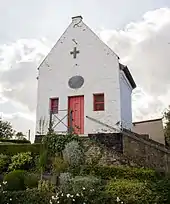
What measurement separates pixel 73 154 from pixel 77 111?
5.43 m

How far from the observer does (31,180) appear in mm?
13258

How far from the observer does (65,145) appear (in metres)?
15.6

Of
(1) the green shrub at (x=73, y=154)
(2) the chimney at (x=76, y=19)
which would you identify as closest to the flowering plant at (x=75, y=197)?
(1) the green shrub at (x=73, y=154)

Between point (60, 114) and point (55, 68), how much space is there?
286 cm

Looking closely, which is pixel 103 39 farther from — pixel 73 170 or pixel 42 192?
pixel 42 192

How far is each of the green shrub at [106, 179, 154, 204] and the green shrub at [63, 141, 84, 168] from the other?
2829mm

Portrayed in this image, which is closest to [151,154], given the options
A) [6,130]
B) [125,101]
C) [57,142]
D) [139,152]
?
[139,152]

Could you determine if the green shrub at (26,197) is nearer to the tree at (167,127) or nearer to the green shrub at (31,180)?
the green shrub at (31,180)

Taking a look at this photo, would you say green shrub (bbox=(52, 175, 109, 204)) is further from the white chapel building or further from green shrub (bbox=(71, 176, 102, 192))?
the white chapel building

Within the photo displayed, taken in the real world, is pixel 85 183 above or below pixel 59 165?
below

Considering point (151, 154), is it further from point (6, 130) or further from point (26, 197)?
point (6, 130)

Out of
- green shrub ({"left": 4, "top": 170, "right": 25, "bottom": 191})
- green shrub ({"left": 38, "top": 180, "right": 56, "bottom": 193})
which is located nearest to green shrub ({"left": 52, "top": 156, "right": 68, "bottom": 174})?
green shrub ({"left": 38, "top": 180, "right": 56, "bottom": 193})

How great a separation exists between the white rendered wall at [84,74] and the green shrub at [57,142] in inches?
121

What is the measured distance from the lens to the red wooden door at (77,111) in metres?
19.4
